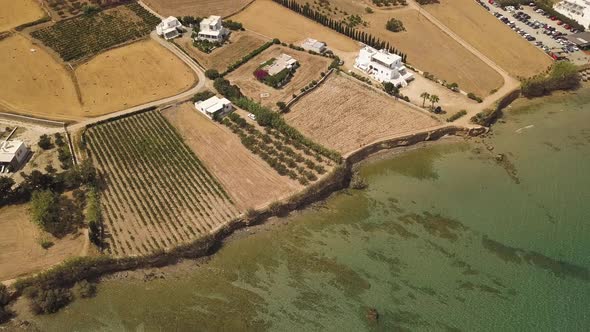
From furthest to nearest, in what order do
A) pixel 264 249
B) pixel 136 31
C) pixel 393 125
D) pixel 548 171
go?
pixel 136 31 < pixel 393 125 < pixel 548 171 < pixel 264 249

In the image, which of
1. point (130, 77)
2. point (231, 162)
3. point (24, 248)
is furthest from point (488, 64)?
point (24, 248)

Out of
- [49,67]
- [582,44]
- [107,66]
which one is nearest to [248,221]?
[107,66]

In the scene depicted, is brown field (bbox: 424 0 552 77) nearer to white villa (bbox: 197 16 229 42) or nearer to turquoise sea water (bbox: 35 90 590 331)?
turquoise sea water (bbox: 35 90 590 331)

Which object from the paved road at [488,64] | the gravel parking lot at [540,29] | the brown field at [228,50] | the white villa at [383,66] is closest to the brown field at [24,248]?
the brown field at [228,50]

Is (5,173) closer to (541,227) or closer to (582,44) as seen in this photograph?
(541,227)

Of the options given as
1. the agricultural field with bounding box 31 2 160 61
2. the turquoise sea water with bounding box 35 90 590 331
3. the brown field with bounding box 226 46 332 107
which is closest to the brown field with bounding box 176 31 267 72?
the brown field with bounding box 226 46 332 107

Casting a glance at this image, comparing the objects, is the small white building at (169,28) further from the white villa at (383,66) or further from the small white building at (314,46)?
the white villa at (383,66)
